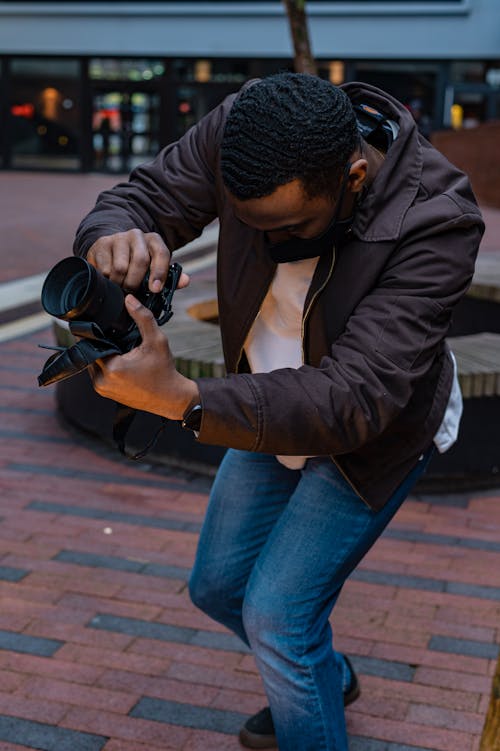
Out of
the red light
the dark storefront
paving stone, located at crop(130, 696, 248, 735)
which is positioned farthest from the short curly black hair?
the red light

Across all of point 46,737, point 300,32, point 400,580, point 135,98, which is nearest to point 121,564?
point 400,580

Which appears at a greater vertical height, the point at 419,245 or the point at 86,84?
the point at 419,245

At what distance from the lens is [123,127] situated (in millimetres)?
28359

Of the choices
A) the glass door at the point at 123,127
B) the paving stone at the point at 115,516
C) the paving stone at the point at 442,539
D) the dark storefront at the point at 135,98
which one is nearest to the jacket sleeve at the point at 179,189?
the paving stone at the point at 115,516

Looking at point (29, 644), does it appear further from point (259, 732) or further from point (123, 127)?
point (123, 127)

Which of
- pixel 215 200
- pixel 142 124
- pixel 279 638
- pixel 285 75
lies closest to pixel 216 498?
pixel 279 638

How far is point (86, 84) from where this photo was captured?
2825 centimetres

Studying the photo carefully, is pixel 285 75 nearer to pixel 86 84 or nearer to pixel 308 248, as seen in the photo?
pixel 308 248

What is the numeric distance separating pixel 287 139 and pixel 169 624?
2.08m

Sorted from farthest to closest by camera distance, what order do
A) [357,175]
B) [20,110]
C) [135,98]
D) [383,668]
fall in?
[20,110] < [135,98] < [383,668] < [357,175]

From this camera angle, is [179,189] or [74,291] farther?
[179,189]

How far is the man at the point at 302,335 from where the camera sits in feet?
6.21

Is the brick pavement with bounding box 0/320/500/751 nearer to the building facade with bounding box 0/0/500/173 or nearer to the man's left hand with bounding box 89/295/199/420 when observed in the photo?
the man's left hand with bounding box 89/295/199/420

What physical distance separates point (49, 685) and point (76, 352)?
166 centimetres
